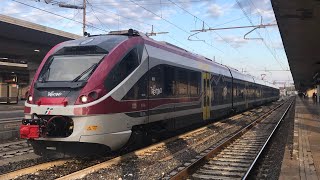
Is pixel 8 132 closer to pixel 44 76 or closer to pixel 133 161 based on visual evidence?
pixel 44 76

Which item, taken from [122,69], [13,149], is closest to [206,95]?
[122,69]

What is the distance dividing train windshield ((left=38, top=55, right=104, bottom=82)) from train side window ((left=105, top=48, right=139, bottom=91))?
1.39 ft

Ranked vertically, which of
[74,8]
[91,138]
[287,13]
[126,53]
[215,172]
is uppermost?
[74,8]

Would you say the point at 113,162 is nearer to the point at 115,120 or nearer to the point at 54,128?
the point at 115,120

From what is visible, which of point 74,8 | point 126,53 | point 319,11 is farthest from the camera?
point 74,8

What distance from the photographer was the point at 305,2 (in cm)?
1226

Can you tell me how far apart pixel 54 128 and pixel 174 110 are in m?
4.88

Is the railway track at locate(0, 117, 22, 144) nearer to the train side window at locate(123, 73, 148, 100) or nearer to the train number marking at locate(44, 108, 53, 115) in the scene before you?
the train number marking at locate(44, 108, 53, 115)

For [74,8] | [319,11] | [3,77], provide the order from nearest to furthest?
[319,11] → [74,8] → [3,77]

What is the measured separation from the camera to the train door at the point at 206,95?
16750mm

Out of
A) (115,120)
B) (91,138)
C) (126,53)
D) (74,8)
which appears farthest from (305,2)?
(74,8)

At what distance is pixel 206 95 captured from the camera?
1709 centimetres

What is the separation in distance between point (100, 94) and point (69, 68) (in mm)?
1236

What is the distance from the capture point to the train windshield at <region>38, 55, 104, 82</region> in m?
9.35
